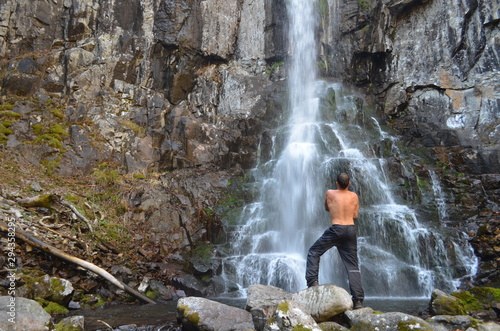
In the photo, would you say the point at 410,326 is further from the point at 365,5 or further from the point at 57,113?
the point at 365,5

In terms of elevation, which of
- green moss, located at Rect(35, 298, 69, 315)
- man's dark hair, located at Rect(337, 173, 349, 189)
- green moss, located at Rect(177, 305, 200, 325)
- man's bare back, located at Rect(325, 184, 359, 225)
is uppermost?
man's dark hair, located at Rect(337, 173, 349, 189)

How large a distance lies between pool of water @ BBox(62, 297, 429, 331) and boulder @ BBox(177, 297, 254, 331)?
27 cm

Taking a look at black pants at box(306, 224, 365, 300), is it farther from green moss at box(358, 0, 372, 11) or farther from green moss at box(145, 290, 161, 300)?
green moss at box(358, 0, 372, 11)

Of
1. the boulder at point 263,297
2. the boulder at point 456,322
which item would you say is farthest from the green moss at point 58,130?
the boulder at point 456,322

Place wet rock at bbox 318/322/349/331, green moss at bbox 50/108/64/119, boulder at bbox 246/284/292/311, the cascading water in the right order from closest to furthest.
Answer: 1. wet rock at bbox 318/322/349/331
2. boulder at bbox 246/284/292/311
3. the cascading water
4. green moss at bbox 50/108/64/119

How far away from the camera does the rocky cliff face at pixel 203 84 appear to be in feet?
39.5

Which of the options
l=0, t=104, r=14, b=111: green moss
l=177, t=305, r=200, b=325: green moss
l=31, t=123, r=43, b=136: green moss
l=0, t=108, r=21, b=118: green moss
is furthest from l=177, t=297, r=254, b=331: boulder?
l=0, t=104, r=14, b=111: green moss

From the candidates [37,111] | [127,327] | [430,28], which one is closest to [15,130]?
[37,111]

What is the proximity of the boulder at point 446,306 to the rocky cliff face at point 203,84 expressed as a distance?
21.4ft

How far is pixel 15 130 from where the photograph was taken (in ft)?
40.0

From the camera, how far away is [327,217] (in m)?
10.5

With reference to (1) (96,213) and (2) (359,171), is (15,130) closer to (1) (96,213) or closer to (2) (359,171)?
(1) (96,213)

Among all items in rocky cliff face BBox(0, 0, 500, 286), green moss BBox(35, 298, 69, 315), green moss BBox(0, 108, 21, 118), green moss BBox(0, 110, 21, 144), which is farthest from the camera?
green moss BBox(0, 108, 21, 118)

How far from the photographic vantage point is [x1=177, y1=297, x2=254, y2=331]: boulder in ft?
14.2
